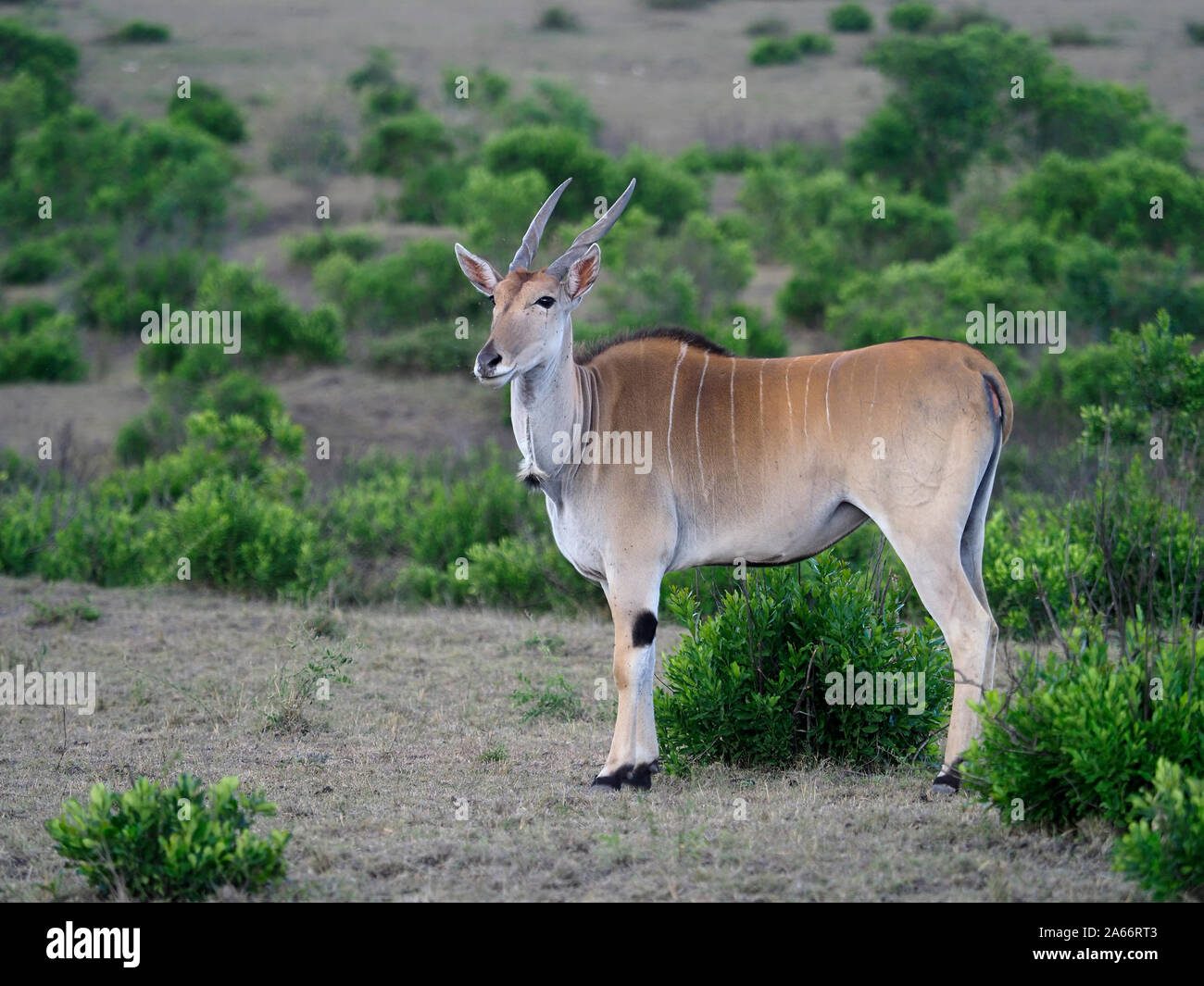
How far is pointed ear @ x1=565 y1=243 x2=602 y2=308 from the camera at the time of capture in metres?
5.98

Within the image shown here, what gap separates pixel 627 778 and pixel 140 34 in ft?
137

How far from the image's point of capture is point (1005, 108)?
28.7 metres

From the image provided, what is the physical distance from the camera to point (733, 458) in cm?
594

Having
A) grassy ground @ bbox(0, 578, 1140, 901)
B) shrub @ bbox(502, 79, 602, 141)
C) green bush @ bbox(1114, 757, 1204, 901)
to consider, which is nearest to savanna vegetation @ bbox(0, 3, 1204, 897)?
green bush @ bbox(1114, 757, 1204, 901)

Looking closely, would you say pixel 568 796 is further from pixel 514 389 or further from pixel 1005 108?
pixel 1005 108

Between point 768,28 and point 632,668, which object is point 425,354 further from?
point 768,28

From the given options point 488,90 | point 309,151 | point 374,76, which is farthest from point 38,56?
point 488,90

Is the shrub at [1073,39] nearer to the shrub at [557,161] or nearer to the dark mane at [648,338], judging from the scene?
the shrub at [557,161]

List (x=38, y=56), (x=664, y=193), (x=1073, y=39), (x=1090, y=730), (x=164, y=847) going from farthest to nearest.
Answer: (x=1073, y=39) < (x=38, y=56) < (x=664, y=193) < (x=1090, y=730) < (x=164, y=847)

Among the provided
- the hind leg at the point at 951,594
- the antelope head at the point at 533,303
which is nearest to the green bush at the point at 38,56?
the antelope head at the point at 533,303

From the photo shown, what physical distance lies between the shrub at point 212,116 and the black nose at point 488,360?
28.0 m

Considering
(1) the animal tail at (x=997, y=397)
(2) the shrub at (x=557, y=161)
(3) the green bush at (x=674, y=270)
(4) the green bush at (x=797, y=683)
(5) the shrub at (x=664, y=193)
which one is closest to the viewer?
(1) the animal tail at (x=997, y=397)

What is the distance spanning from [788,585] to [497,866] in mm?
2054

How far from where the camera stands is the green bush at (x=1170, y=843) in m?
4.26
